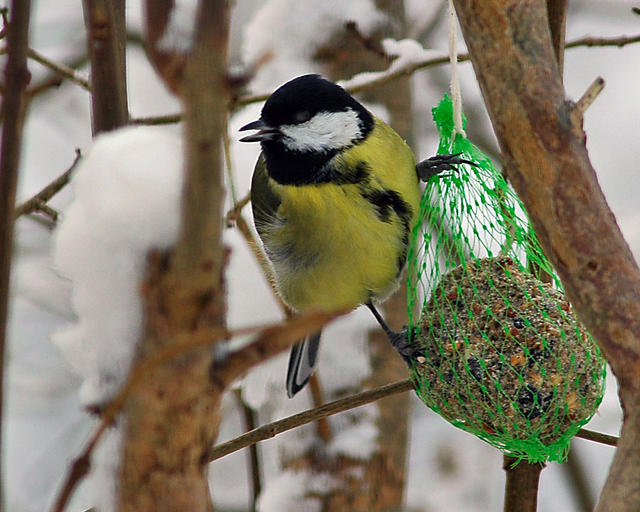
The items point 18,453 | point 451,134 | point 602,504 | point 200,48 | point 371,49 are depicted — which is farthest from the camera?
point 18,453

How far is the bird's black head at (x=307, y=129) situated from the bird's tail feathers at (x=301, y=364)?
1.75 ft

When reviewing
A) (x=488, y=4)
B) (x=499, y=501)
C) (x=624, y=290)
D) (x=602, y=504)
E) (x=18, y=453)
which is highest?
(x=488, y=4)

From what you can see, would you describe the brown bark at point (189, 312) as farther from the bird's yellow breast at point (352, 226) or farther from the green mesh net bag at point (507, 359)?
the bird's yellow breast at point (352, 226)

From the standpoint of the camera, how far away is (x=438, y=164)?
2.27m

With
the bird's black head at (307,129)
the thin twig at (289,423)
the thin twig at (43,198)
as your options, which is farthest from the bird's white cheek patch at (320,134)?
the thin twig at (289,423)

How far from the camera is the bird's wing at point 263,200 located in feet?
8.06

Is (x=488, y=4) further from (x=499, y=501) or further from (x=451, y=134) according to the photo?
(x=499, y=501)

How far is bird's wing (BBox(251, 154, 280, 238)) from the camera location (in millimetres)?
2457

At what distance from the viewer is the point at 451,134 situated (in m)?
2.22

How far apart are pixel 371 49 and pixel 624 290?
1.80 metres

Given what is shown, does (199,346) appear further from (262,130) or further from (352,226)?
(262,130)

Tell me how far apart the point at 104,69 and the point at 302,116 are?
1.47 meters

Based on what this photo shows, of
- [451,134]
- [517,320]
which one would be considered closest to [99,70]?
[517,320]

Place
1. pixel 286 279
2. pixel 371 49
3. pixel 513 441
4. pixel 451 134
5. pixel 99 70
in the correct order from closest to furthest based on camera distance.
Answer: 1. pixel 99 70
2. pixel 513 441
3. pixel 451 134
4. pixel 286 279
5. pixel 371 49
